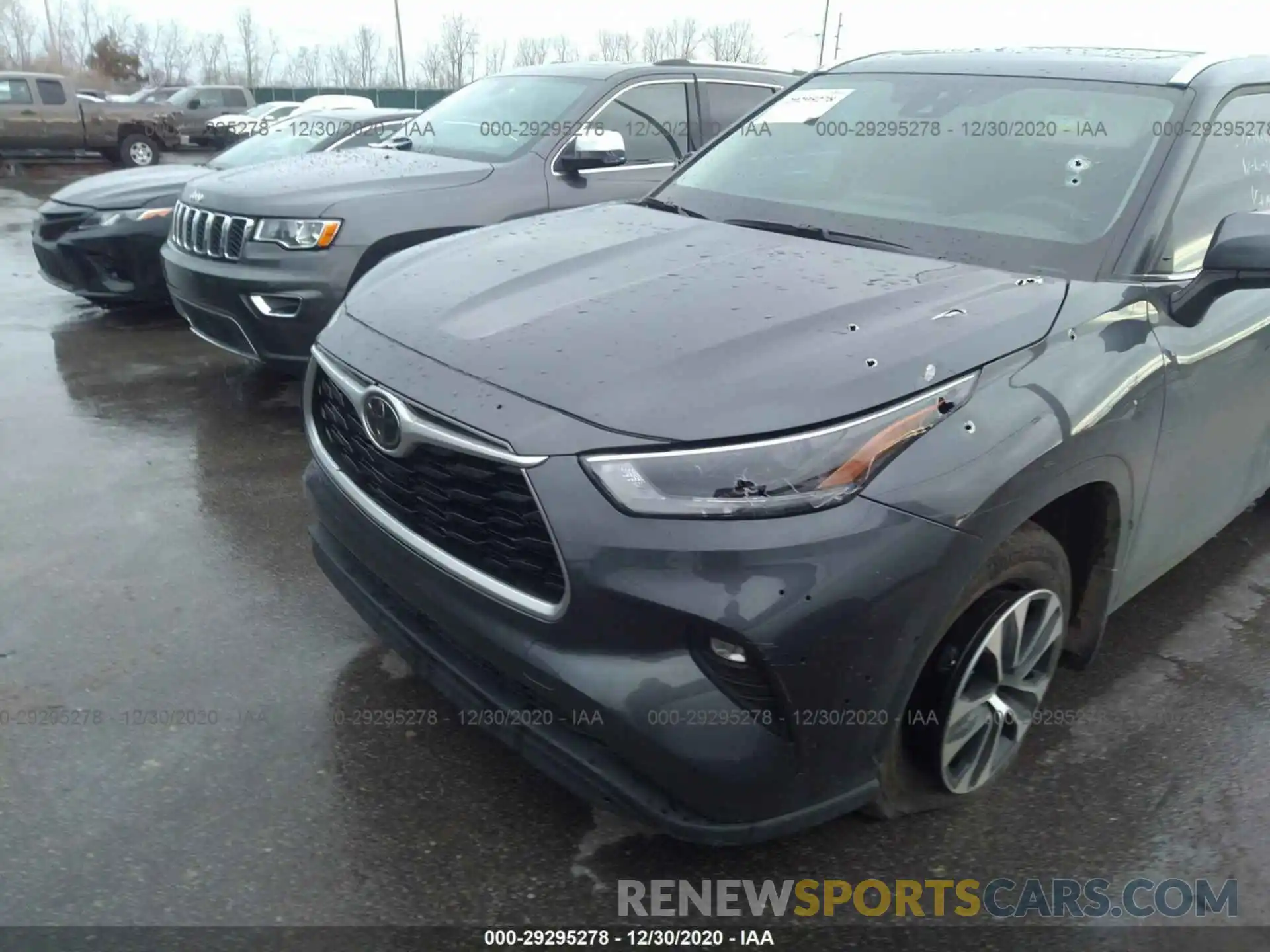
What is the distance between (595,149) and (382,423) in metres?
3.26

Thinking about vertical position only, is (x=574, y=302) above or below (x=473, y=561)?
above

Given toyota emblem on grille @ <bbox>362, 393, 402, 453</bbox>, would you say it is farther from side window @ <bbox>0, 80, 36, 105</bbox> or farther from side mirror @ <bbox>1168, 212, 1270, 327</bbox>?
side window @ <bbox>0, 80, 36, 105</bbox>

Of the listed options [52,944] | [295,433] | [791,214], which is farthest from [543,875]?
[295,433]

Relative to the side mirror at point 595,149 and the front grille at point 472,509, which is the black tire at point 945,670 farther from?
the side mirror at point 595,149

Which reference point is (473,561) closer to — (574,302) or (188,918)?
(574,302)

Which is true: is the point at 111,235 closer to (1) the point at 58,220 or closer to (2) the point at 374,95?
(1) the point at 58,220

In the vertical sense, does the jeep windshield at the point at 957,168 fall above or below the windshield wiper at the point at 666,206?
above

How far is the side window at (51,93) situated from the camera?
1914cm

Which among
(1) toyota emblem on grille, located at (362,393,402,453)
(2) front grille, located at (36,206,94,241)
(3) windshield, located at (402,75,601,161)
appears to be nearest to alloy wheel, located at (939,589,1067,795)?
(1) toyota emblem on grille, located at (362,393,402,453)

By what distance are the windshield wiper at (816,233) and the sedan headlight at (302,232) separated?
7.63 ft

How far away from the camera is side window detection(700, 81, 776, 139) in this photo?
614 cm

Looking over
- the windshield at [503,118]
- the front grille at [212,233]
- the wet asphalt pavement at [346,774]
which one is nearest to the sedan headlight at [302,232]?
the front grille at [212,233]

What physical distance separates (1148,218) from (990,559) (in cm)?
117

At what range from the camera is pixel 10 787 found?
99.3 inches
